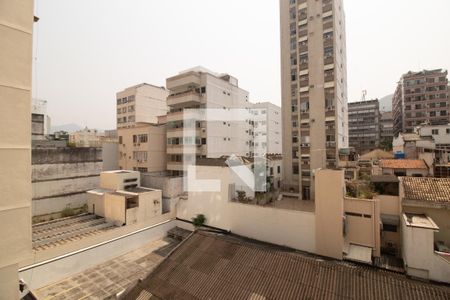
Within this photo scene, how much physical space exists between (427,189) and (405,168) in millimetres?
10688

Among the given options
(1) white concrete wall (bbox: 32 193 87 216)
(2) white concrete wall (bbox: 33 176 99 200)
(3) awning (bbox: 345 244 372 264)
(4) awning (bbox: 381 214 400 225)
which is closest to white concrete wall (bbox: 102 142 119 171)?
(2) white concrete wall (bbox: 33 176 99 200)

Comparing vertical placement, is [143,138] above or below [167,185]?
above

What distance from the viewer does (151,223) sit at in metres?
20.3

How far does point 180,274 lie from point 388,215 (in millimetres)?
13770

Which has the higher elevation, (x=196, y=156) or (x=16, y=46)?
(x=16, y=46)

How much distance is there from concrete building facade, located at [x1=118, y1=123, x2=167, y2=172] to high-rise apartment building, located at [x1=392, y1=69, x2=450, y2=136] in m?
56.4

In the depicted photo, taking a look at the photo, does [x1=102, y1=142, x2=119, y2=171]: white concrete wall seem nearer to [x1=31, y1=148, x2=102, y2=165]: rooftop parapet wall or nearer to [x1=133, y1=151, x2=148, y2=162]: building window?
[x1=133, y1=151, x2=148, y2=162]: building window

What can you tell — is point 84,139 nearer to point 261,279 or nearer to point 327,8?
point 261,279

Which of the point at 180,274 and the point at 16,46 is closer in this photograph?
the point at 16,46

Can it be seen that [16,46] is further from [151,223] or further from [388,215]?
[388,215]

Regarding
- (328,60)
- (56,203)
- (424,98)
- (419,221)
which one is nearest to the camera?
(419,221)

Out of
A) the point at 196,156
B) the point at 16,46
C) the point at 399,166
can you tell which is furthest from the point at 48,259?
the point at 399,166

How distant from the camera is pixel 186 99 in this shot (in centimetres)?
3014

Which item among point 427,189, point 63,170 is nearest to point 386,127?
point 427,189
